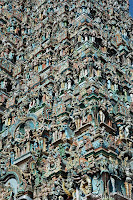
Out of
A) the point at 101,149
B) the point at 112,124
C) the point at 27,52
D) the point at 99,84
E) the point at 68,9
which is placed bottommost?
the point at 101,149

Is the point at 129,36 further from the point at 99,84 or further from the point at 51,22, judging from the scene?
the point at 99,84

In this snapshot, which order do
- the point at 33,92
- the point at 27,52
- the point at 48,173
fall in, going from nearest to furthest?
1. the point at 48,173
2. the point at 33,92
3. the point at 27,52

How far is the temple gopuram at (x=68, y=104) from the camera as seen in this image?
33.1 ft

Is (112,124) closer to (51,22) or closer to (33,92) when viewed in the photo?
(33,92)

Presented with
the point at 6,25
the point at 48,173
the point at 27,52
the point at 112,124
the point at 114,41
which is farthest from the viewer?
the point at 6,25

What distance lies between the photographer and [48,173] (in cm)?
1070

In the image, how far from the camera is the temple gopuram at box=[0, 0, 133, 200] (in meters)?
10.1

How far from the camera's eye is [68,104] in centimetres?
1205

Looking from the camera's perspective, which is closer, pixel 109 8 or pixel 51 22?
pixel 51 22

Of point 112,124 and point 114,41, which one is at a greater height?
point 114,41

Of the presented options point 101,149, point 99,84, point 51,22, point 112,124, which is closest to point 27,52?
point 51,22

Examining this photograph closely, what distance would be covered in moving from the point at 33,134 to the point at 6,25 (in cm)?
886

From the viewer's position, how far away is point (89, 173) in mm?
9648

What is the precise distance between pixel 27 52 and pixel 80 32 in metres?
3.91
